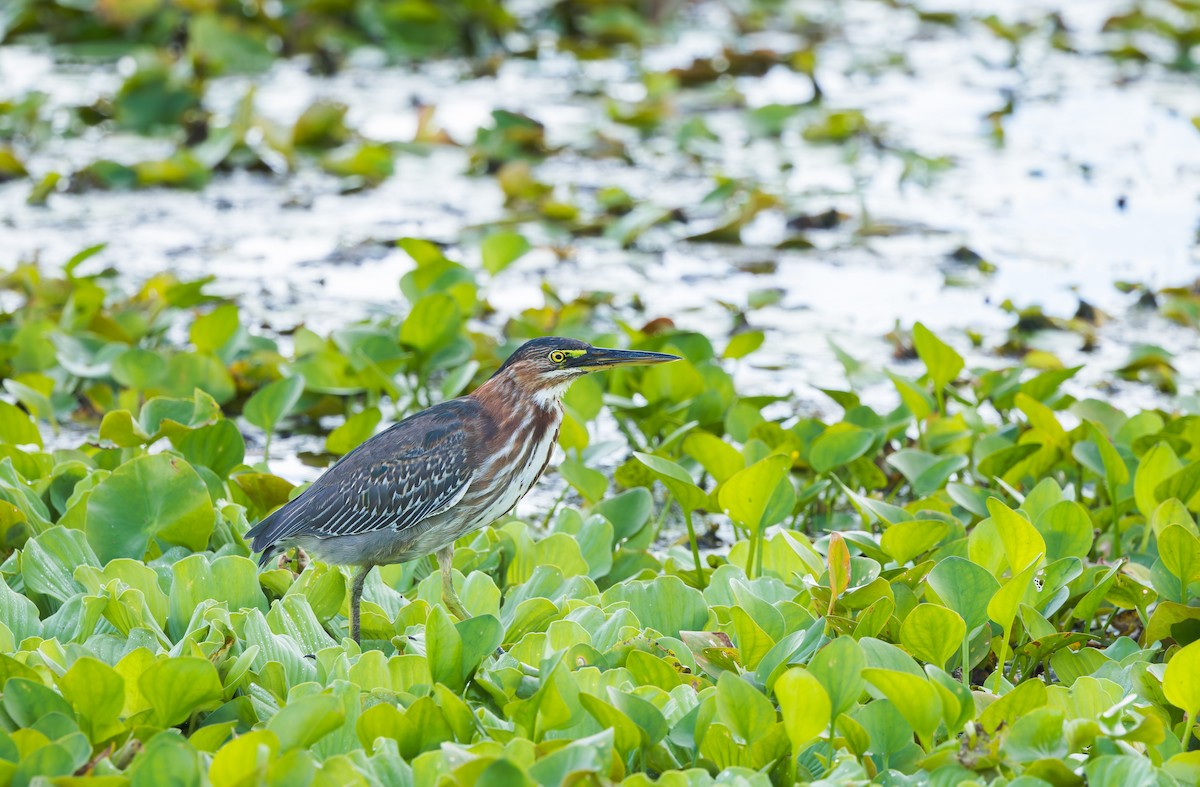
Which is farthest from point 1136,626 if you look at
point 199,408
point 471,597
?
point 199,408

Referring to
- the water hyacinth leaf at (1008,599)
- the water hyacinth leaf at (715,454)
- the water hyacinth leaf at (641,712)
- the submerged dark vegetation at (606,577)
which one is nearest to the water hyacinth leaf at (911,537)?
the submerged dark vegetation at (606,577)

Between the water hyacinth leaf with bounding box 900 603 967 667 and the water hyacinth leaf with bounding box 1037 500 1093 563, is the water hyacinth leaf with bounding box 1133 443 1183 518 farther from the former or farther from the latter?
the water hyacinth leaf with bounding box 900 603 967 667

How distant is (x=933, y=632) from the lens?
3674 millimetres

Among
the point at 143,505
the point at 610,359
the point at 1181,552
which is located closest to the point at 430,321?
the point at 610,359

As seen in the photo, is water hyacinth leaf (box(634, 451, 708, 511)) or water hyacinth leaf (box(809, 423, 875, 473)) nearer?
water hyacinth leaf (box(634, 451, 708, 511))

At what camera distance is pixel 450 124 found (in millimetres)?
10070

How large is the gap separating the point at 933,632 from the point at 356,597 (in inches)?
63.7

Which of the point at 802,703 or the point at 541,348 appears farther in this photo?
the point at 541,348

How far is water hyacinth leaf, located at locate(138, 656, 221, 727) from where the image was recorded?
329cm

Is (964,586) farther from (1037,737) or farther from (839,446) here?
(839,446)

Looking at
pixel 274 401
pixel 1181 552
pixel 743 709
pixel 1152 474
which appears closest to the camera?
pixel 743 709

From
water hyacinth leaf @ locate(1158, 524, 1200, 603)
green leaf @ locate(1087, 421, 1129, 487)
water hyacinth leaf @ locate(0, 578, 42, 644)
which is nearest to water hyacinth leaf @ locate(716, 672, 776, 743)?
water hyacinth leaf @ locate(1158, 524, 1200, 603)

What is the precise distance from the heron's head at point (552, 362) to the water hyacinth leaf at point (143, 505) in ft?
3.35

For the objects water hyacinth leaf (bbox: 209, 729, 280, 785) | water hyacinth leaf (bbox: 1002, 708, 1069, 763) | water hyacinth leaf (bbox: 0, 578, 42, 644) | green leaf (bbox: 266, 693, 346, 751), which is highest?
water hyacinth leaf (bbox: 209, 729, 280, 785)
